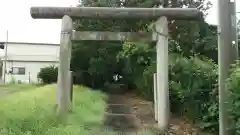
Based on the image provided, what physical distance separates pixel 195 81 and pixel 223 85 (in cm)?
338

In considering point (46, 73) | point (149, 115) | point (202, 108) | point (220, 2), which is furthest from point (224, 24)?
point (46, 73)

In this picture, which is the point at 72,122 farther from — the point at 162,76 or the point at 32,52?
the point at 32,52

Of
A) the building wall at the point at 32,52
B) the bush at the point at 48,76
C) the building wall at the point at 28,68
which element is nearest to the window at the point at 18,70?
the building wall at the point at 28,68

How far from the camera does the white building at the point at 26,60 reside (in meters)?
44.5

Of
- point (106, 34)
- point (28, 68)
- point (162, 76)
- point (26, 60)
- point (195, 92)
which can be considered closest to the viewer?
point (195, 92)

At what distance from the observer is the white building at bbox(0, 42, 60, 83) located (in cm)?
4447

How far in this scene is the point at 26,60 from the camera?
4494cm

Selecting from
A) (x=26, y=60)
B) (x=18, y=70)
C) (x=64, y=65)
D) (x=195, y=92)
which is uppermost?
(x=26, y=60)

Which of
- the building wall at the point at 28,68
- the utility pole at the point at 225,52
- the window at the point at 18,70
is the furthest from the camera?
the window at the point at 18,70

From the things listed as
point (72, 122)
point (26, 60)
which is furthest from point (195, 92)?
point (26, 60)

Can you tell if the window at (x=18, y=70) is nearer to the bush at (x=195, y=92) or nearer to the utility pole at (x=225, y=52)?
the bush at (x=195, y=92)

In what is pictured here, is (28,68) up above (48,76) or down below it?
above

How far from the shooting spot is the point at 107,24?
22516mm

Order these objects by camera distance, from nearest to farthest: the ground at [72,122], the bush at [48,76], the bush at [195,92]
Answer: the ground at [72,122] → the bush at [195,92] → the bush at [48,76]
